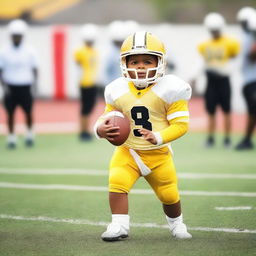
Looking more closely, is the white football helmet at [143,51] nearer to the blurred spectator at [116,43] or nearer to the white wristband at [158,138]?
the white wristband at [158,138]

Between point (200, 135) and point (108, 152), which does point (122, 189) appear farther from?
point (200, 135)

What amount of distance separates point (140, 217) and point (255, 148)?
4866 mm

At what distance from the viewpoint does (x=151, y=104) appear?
515 centimetres

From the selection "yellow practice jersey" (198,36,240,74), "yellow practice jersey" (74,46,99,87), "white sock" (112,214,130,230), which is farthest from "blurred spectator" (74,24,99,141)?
"white sock" (112,214,130,230)

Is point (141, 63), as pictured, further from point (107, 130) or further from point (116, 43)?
point (116, 43)

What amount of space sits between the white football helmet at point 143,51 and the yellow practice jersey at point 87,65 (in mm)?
6714

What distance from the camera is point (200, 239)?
5070 millimetres

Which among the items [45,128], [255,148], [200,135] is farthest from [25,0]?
[255,148]

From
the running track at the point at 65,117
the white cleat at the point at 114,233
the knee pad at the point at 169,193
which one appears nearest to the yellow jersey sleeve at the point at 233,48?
the running track at the point at 65,117

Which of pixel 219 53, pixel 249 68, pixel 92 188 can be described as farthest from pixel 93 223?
pixel 219 53

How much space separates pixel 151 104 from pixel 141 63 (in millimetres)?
301

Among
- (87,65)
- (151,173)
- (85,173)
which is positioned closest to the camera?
(151,173)

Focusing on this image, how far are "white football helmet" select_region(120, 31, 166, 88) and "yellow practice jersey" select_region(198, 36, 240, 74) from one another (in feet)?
18.1

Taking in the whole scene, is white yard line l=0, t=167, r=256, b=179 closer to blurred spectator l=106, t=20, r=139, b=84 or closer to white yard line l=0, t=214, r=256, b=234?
white yard line l=0, t=214, r=256, b=234
